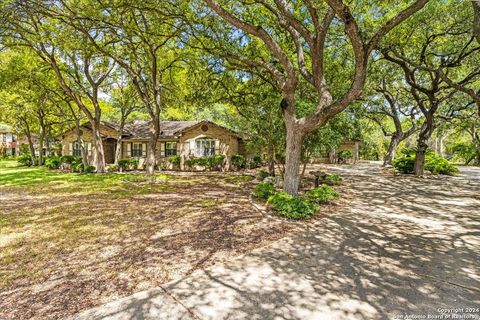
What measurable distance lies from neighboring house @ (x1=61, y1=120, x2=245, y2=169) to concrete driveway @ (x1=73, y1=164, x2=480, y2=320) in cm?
1731

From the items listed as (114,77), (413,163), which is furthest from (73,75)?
(413,163)

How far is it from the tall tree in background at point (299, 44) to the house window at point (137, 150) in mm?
16609

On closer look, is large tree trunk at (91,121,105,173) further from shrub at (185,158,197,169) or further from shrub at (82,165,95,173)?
shrub at (185,158,197,169)

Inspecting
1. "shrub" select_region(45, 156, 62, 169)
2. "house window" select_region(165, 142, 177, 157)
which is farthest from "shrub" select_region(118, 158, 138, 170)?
"shrub" select_region(45, 156, 62, 169)

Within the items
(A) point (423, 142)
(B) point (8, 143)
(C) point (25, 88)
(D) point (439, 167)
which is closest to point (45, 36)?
(C) point (25, 88)

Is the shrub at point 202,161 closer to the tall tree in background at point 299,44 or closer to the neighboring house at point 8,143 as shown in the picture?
the tall tree in background at point 299,44

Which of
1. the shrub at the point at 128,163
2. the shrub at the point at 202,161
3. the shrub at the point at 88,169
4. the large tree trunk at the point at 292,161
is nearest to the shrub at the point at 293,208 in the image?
the large tree trunk at the point at 292,161

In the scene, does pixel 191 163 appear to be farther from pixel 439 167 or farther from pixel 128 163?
pixel 439 167

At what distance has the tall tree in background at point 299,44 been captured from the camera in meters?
6.74

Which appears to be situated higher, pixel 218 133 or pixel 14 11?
pixel 14 11

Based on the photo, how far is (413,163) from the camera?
18.2 meters

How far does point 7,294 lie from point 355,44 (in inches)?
340

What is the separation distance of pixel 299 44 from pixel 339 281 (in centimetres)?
782

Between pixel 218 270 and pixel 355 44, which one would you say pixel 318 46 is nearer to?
pixel 355 44
